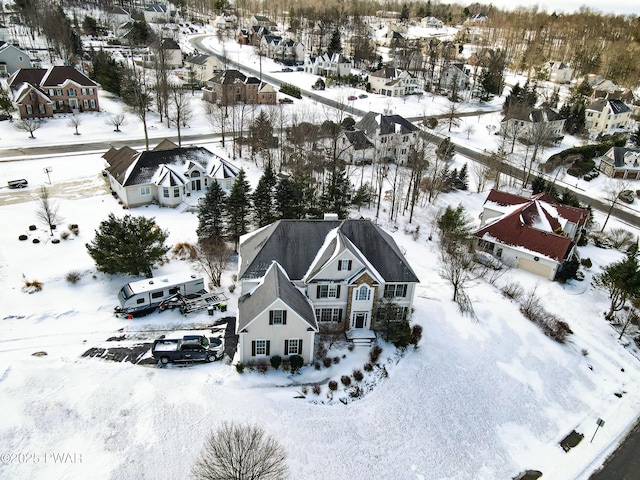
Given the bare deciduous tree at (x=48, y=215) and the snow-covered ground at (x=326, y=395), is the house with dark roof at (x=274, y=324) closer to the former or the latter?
the snow-covered ground at (x=326, y=395)

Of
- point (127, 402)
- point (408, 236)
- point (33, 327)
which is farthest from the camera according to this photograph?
point (408, 236)

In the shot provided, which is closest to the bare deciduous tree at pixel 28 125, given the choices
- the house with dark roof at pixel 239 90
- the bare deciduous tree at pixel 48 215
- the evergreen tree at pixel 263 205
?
the bare deciduous tree at pixel 48 215

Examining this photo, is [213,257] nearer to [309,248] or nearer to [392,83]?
[309,248]

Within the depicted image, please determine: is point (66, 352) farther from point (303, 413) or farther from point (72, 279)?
point (303, 413)

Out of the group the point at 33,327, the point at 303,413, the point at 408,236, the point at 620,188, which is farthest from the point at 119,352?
the point at 620,188

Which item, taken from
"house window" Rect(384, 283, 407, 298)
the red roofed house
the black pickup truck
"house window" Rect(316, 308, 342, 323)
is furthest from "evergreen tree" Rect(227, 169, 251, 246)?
the red roofed house

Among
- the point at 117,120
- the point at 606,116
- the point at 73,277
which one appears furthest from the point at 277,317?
the point at 606,116
